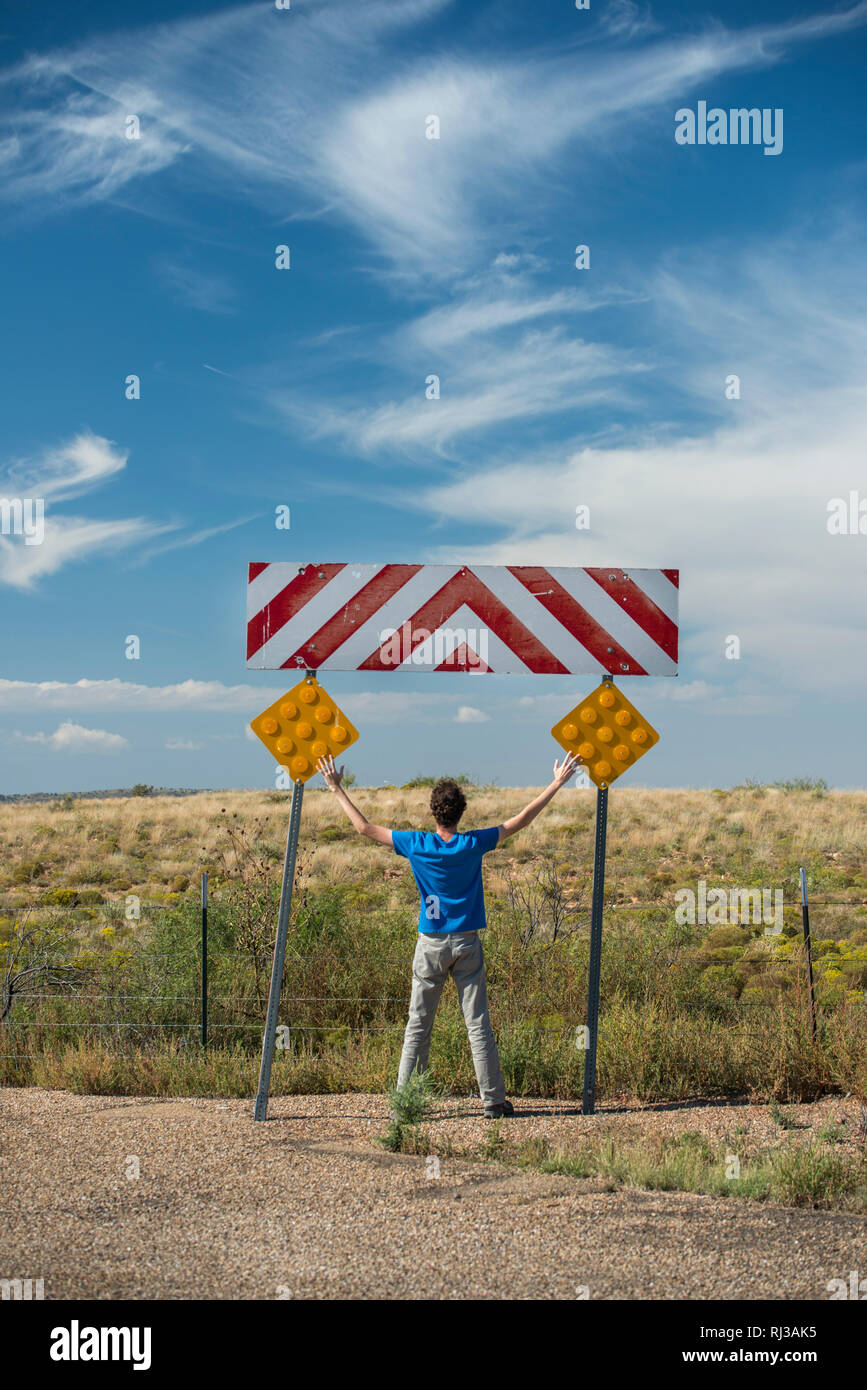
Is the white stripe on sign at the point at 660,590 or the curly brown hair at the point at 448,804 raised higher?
the white stripe on sign at the point at 660,590

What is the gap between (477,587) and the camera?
7438mm

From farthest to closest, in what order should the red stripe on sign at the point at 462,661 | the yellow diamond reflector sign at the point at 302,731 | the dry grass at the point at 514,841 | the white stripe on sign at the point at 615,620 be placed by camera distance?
the dry grass at the point at 514,841 → the white stripe on sign at the point at 615,620 → the red stripe on sign at the point at 462,661 → the yellow diamond reflector sign at the point at 302,731

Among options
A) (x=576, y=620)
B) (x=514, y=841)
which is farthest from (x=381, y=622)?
(x=514, y=841)

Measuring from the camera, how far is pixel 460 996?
669 cm

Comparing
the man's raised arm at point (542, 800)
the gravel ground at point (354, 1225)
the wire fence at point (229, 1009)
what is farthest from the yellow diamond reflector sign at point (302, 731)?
the wire fence at point (229, 1009)

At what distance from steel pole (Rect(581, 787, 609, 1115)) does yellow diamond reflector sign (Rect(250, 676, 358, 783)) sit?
176 centimetres

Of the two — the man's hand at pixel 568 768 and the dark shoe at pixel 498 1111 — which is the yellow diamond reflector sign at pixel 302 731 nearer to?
the man's hand at pixel 568 768

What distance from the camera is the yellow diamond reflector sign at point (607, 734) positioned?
7.14 metres

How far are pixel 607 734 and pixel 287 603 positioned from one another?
237 cm

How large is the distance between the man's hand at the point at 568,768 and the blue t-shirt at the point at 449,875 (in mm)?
611

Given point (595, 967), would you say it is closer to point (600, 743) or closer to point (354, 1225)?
point (600, 743)

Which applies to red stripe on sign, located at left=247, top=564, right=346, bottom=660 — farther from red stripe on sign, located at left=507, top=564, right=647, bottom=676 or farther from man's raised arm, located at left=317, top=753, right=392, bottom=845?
red stripe on sign, located at left=507, top=564, right=647, bottom=676

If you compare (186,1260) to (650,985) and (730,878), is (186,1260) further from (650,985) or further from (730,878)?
(730,878)
